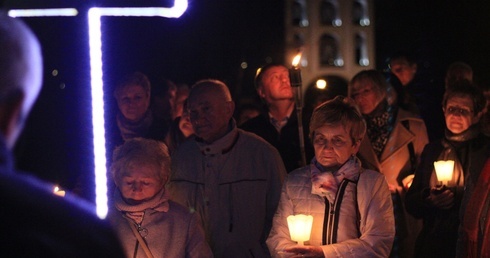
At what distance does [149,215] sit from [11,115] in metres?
3.21

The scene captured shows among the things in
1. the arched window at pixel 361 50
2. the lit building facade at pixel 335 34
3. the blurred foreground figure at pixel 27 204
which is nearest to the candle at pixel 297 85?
the blurred foreground figure at pixel 27 204

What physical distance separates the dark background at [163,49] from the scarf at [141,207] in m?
0.26

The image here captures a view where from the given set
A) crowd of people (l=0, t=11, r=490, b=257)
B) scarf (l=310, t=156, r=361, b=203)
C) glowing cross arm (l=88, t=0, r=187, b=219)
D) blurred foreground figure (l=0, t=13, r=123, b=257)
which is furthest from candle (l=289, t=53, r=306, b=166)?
blurred foreground figure (l=0, t=13, r=123, b=257)

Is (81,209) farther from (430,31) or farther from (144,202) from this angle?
(430,31)

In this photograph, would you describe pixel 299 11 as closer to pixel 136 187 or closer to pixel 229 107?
pixel 229 107

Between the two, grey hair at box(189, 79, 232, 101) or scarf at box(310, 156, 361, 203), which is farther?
grey hair at box(189, 79, 232, 101)

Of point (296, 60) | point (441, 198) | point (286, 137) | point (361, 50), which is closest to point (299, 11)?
point (361, 50)

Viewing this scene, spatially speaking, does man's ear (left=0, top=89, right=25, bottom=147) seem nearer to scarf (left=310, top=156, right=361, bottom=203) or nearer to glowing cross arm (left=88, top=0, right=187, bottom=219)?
glowing cross arm (left=88, top=0, right=187, bottom=219)

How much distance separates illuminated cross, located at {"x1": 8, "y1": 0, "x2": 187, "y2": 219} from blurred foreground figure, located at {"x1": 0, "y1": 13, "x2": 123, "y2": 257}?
214cm

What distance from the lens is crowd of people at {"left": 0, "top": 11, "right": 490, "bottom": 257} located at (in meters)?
5.36

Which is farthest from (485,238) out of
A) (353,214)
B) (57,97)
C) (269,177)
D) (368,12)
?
(368,12)

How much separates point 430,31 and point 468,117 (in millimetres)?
7965

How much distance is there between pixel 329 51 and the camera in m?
50.2

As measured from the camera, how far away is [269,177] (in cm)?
621
